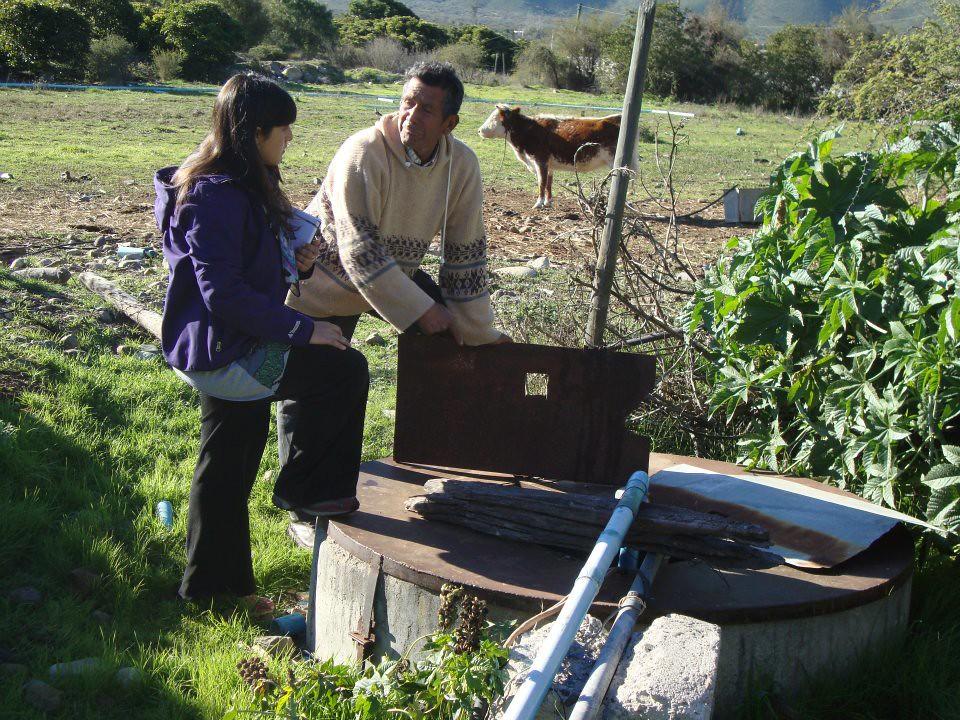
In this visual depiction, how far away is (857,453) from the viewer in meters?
3.42

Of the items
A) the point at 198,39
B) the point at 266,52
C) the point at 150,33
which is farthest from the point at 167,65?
the point at 266,52

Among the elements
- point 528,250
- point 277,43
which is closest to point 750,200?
point 528,250

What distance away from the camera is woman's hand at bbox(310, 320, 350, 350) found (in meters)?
2.97

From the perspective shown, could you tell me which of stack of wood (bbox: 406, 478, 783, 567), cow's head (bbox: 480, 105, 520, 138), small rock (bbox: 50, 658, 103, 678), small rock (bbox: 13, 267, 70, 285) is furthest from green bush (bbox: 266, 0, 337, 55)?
small rock (bbox: 50, 658, 103, 678)

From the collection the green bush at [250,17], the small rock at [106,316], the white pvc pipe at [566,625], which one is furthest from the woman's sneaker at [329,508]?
the green bush at [250,17]

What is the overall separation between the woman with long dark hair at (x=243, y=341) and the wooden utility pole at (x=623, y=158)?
1.46 m

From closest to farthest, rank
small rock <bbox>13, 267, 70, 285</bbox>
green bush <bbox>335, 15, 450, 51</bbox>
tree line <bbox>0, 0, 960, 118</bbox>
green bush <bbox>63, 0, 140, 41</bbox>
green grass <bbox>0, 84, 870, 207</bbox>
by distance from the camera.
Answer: small rock <bbox>13, 267, 70, 285</bbox>, green grass <bbox>0, 84, 870, 207</bbox>, tree line <bbox>0, 0, 960, 118</bbox>, green bush <bbox>63, 0, 140, 41</bbox>, green bush <bbox>335, 15, 450, 51</bbox>

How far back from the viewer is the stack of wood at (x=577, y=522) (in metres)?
2.80

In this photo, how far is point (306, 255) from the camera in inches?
129

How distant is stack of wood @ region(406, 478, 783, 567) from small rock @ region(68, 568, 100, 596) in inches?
45.7

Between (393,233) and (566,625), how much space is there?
1771mm

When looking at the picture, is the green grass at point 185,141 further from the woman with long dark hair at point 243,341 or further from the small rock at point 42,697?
the small rock at point 42,697

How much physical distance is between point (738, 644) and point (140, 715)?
168 centimetres

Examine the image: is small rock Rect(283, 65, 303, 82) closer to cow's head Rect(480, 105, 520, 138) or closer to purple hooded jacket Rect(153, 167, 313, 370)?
cow's head Rect(480, 105, 520, 138)
